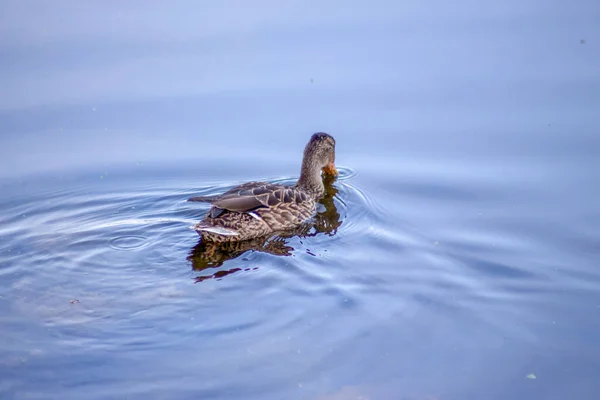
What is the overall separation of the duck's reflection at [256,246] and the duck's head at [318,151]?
0.58 meters

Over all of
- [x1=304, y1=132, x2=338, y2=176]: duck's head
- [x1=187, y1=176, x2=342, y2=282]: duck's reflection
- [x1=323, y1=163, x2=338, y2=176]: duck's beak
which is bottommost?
[x1=187, y1=176, x2=342, y2=282]: duck's reflection

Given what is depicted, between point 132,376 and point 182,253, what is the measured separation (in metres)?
2.30

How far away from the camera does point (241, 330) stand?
19.9 feet

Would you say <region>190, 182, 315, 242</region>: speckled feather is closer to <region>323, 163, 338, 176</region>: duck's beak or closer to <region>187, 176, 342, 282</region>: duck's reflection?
<region>187, 176, 342, 282</region>: duck's reflection

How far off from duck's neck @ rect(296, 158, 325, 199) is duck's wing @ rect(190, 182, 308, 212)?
717 millimetres

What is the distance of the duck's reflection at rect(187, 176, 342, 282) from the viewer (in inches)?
294

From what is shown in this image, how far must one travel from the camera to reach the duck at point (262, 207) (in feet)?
26.5

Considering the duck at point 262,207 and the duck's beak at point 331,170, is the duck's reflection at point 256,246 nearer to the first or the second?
the duck at point 262,207

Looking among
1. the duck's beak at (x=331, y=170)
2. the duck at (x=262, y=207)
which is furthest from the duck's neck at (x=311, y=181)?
the duck's beak at (x=331, y=170)

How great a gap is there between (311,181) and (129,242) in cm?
278

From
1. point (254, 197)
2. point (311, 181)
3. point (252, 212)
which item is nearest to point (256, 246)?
point (252, 212)

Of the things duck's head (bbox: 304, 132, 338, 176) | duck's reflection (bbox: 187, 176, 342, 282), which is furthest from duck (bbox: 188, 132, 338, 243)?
duck's reflection (bbox: 187, 176, 342, 282)

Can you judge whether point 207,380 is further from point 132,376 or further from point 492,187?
point 492,187

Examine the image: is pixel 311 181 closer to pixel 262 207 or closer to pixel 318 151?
pixel 318 151
